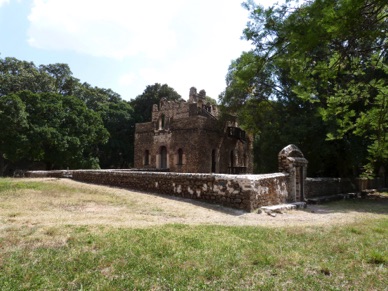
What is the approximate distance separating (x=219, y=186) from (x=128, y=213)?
325cm

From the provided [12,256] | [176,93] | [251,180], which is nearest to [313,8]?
[12,256]

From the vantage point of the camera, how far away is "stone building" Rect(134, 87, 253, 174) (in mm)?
24219

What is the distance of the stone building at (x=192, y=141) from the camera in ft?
79.5

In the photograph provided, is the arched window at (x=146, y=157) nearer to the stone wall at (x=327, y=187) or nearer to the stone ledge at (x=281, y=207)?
the stone wall at (x=327, y=187)

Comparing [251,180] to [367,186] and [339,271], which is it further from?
[367,186]

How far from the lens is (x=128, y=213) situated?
355 inches

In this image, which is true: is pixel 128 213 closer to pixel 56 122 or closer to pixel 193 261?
pixel 193 261

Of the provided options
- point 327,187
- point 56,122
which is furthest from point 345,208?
point 56,122

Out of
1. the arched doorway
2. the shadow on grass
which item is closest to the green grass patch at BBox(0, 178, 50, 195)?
the shadow on grass

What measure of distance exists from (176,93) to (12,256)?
3531 centimetres

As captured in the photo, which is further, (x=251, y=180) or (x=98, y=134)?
(x=98, y=134)

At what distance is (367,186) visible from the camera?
22156 millimetres

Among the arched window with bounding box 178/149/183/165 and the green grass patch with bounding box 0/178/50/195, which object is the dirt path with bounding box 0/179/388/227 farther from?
the arched window with bounding box 178/149/183/165

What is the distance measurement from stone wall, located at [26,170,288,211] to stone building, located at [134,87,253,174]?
1001cm
